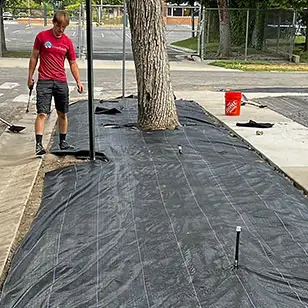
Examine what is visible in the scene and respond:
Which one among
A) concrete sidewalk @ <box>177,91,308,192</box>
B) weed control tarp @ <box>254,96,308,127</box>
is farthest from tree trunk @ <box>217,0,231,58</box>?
concrete sidewalk @ <box>177,91,308,192</box>

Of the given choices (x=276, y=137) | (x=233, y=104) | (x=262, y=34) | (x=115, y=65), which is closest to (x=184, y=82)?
(x=115, y=65)

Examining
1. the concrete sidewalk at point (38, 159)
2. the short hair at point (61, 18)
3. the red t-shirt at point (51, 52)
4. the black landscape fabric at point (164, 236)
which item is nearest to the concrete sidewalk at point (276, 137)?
the concrete sidewalk at point (38, 159)

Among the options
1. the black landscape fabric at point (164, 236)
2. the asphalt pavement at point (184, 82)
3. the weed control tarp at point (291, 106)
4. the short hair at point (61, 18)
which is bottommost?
the asphalt pavement at point (184, 82)

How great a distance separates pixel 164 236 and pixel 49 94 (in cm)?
306

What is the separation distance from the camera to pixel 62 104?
6.50 m

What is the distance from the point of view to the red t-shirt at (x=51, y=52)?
6.18m

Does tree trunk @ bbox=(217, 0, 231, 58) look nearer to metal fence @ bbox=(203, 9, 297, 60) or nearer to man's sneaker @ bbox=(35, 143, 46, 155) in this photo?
metal fence @ bbox=(203, 9, 297, 60)

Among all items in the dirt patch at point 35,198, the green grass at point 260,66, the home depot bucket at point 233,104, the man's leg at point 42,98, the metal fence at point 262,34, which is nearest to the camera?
the dirt patch at point 35,198

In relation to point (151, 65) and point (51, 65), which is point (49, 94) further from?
point (151, 65)

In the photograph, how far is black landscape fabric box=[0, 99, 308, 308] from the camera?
10.4 feet

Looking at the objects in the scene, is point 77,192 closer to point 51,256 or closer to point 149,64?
point 51,256

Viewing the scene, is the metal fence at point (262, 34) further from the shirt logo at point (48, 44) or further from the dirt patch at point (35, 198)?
the dirt patch at point (35, 198)

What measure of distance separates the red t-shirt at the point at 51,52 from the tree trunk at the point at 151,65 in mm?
1555

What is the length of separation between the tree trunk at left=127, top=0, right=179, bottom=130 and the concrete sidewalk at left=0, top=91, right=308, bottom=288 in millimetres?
1202
